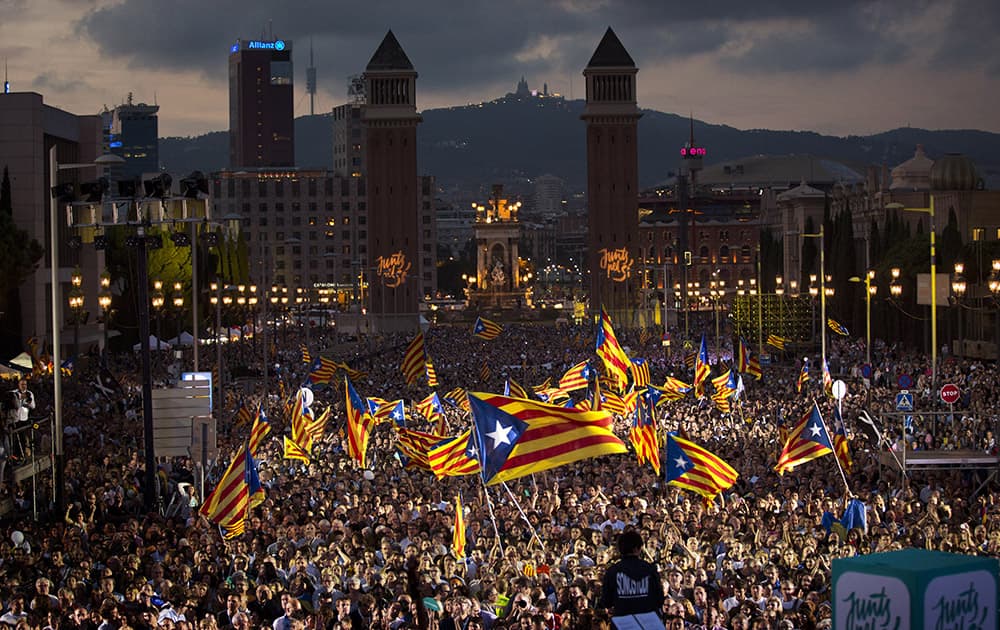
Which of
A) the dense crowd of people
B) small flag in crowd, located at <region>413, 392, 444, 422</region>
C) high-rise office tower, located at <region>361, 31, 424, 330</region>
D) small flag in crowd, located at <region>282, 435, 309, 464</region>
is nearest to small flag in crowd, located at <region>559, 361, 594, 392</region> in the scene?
the dense crowd of people

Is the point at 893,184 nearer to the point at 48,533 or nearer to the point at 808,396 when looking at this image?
the point at 808,396

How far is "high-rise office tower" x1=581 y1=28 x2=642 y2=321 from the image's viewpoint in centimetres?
13862

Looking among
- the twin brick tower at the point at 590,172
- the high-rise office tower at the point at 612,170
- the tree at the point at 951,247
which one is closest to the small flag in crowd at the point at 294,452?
the tree at the point at 951,247

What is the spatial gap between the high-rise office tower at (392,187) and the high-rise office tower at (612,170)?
1434 cm

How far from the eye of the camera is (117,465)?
30.8 metres

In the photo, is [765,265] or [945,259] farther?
[765,265]

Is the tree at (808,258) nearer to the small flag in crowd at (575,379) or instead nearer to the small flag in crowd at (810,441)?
the small flag in crowd at (575,379)

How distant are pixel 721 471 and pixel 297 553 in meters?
6.26

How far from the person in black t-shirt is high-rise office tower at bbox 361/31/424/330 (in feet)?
406

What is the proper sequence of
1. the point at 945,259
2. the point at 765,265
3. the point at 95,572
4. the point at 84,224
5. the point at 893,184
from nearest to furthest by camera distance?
1. the point at 95,572
2. the point at 84,224
3. the point at 945,259
4. the point at 893,184
5. the point at 765,265

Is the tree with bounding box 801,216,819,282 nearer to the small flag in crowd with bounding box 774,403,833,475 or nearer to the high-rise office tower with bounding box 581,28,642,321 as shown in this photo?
the high-rise office tower with bounding box 581,28,642,321

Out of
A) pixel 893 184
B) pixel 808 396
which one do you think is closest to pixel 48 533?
pixel 808 396

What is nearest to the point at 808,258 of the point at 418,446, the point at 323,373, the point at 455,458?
the point at 323,373

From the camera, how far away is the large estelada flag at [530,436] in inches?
678
